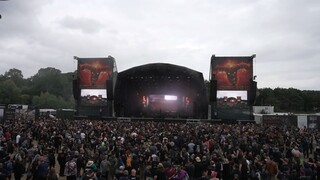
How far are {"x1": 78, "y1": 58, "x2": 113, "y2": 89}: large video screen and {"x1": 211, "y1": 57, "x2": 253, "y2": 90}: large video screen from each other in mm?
12918

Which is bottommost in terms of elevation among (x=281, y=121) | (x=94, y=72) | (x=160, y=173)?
(x=160, y=173)

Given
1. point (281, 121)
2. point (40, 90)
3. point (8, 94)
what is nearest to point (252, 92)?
point (281, 121)

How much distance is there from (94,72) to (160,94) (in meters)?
9.86

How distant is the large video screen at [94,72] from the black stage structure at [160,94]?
181 cm

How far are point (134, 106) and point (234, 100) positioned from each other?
47.0 ft

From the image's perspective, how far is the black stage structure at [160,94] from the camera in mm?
44469

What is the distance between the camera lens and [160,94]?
1907 inches

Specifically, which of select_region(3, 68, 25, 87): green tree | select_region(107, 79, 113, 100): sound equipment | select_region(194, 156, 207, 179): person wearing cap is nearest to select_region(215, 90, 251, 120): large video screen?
select_region(107, 79, 113, 100): sound equipment

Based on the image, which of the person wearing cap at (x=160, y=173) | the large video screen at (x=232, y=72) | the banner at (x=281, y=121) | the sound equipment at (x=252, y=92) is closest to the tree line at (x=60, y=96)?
the large video screen at (x=232, y=72)

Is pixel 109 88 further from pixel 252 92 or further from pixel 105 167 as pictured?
Answer: pixel 105 167

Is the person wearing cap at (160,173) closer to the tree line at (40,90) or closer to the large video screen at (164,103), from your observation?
the large video screen at (164,103)

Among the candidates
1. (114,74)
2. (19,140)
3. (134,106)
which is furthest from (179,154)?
(134,106)

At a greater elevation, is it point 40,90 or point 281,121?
point 40,90

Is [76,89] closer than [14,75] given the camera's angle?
Yes
